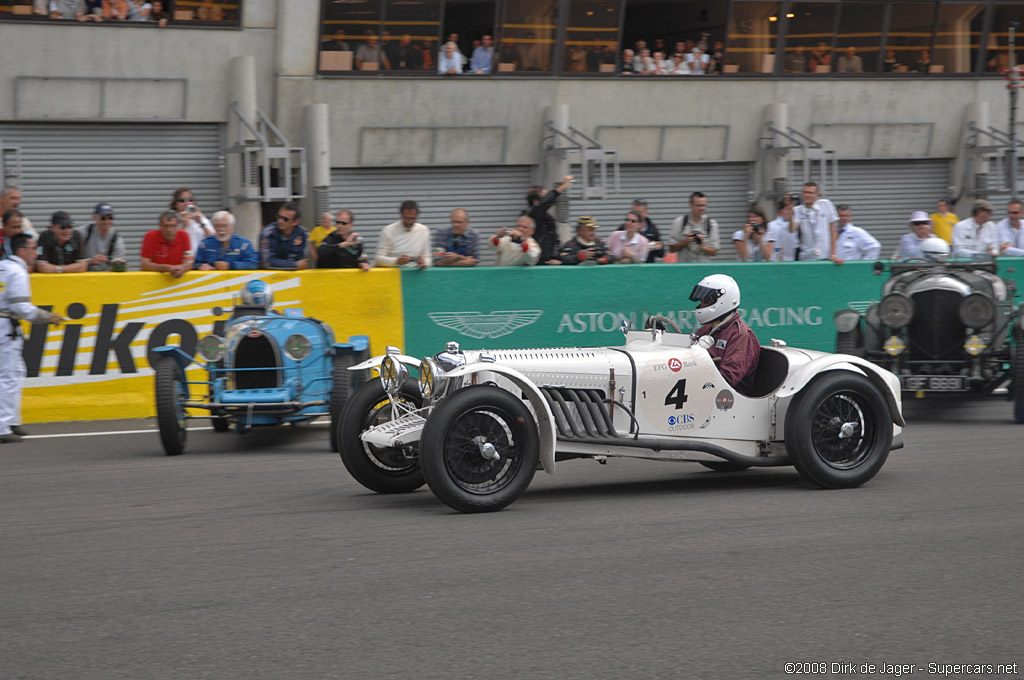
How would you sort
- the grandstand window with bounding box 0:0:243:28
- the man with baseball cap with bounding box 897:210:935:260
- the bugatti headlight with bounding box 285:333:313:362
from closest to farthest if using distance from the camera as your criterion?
the bugatti headlight with bounding box 285:333:313:362 < the man with baseball cap with bounding box 897:210:935:260 < the grandstand window with bounding box 0:0:243:28

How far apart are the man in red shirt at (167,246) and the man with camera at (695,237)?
211 inches

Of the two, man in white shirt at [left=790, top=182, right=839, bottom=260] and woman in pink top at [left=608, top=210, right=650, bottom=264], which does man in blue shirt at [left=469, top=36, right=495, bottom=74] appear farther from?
man in white shirt at [left=790, top=182, right=839, bottom=260]

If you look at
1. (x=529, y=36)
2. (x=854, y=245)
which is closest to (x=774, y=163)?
(x=529, y=36)

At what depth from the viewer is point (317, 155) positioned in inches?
774

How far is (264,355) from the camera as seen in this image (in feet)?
34.0

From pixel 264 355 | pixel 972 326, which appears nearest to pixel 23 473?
pixel 264 355

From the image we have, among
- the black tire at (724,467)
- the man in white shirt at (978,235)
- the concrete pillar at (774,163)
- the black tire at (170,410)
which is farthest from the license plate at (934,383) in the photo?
the concrete pillar at (774,163)

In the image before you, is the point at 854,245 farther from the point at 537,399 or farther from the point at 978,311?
the point at 537,399

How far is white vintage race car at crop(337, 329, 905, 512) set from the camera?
278 inches

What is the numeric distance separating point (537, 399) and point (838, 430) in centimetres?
192

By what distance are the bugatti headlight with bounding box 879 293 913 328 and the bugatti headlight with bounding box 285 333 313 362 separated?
5.14 metres

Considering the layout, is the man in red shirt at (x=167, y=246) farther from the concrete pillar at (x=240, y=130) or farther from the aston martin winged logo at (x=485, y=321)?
the concrete pillar at (x=240, y=130)

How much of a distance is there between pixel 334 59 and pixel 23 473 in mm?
12035

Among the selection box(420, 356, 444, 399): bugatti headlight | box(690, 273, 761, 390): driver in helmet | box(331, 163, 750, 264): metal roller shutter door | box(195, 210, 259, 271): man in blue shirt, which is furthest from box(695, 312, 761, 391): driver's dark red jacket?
box(331, 163, 750, 264): metal roller shutter door
